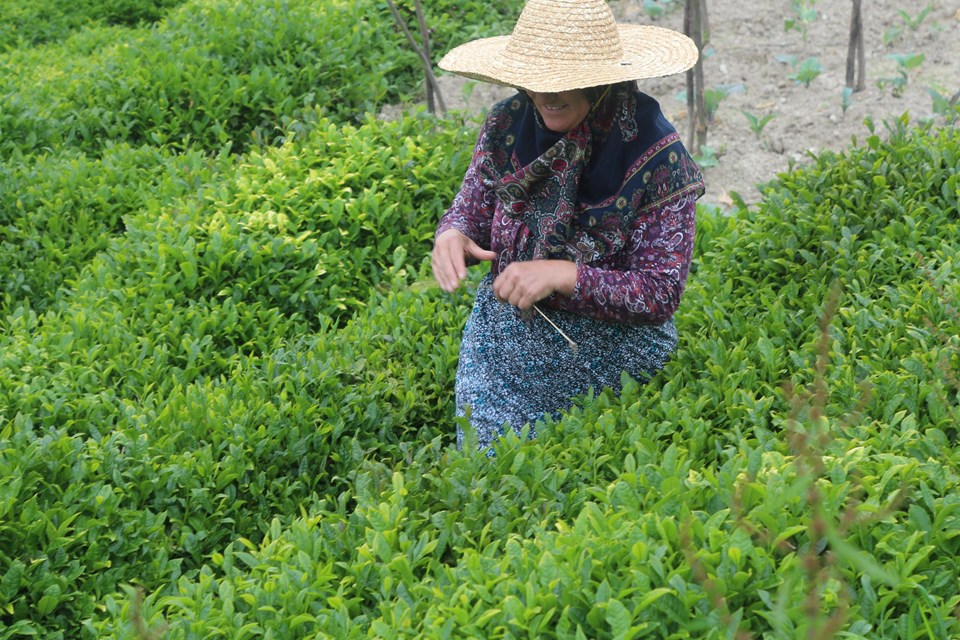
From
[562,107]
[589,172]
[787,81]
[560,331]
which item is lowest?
[787,81]

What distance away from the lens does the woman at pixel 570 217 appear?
2910 millimetres

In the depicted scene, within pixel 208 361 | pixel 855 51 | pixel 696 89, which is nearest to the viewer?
pixel 208 361

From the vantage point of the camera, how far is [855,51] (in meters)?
5.82

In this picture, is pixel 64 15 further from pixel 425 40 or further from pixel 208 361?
pixel 208 361

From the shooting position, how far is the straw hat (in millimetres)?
2846

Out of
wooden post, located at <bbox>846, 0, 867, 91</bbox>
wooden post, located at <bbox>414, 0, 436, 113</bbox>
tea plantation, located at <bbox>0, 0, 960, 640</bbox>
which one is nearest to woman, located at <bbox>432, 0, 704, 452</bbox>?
tea plantation, located at <bbox>0, 0, 960, 640</bbox>

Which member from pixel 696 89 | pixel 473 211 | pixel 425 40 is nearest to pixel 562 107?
pixel 473 211

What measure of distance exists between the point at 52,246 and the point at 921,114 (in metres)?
4.43

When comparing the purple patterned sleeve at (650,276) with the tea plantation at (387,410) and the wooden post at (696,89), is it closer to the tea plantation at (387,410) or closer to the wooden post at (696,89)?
the tea plantation at (387,410)

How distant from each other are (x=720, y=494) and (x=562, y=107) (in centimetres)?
119

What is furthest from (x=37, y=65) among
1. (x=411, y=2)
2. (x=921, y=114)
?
(x=921, y=114)

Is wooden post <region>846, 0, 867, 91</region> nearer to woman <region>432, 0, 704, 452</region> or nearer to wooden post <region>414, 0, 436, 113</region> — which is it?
wooden post <region>414, 0, 436, 113</region>

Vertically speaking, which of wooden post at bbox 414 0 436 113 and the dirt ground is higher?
wooden post at bbox 414 0 436 113

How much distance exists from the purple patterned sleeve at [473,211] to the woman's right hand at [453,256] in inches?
2.5
